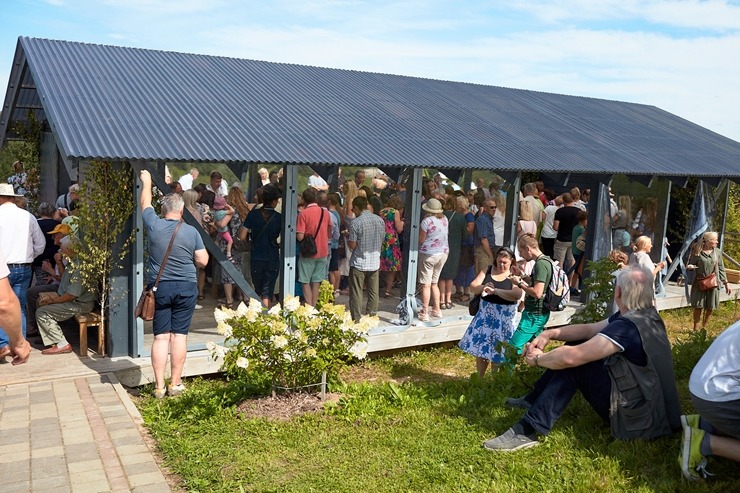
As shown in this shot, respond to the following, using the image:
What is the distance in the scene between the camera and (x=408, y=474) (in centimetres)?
502

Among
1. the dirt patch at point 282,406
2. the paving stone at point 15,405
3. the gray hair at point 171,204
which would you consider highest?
the gray hair at point 171,204

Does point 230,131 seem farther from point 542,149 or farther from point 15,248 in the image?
point 542,149

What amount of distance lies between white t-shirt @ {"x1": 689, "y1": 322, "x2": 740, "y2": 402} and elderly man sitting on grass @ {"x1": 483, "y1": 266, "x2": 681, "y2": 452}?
0.48m

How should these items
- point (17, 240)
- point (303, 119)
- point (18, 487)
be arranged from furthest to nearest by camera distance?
point (303, 119)
point (17, 240)
point (18, 487)

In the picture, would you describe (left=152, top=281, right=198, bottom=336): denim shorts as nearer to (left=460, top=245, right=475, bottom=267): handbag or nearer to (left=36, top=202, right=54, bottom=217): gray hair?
(left=36, top=202, right=54, bottom=217): gray hair

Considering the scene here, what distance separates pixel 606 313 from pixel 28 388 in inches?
237

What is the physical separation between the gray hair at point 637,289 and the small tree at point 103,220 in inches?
198

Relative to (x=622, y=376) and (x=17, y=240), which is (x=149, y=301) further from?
(x=622, y=376)

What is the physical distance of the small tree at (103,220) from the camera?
24.4 feet

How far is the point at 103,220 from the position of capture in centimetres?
747

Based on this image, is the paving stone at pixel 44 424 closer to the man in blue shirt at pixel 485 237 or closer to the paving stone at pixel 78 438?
the paving stone at pixel 78 438

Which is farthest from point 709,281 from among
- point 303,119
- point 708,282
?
point 303,119

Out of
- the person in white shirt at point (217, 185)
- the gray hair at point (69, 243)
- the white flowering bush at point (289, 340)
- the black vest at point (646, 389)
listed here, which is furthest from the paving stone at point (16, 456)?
the person in white shirt at point (217, 185)

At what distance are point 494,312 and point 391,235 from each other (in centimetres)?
257
